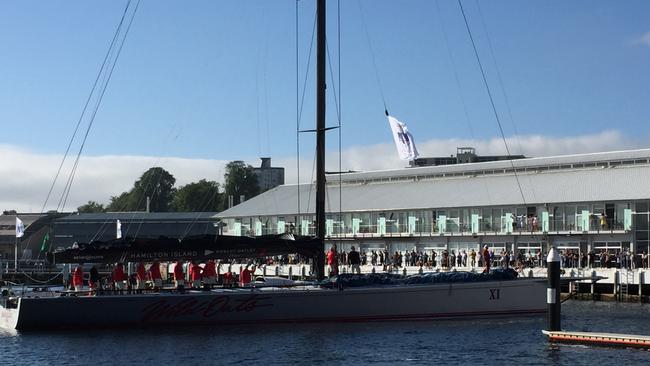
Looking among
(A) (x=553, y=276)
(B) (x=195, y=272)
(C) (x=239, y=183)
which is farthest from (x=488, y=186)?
(C) (x=239, y=183)

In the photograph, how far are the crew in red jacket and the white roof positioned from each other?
2647 cm

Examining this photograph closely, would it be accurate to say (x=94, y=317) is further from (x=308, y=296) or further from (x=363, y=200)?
(x=363, y=200)

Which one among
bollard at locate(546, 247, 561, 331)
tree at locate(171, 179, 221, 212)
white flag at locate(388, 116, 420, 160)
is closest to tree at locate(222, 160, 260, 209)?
tree at locate(171, 179, 221, 212)

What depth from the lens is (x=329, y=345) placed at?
3759 cm

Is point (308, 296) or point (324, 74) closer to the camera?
point (308, 296)

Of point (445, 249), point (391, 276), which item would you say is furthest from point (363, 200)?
point (391, 276)

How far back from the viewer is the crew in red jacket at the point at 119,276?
42531 mm

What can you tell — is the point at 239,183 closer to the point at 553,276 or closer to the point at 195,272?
the point at 195,272

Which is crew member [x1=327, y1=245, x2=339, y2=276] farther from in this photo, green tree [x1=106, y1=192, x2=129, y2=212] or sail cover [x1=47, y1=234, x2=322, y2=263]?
green tree [x1=106, y1=192, x2=129, y2=212]

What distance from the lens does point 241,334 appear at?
4084cm

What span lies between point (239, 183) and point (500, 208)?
91828mm

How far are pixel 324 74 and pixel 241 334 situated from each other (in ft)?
38.0

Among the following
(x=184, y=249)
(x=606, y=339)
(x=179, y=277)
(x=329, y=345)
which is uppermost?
(x=184, y=249)

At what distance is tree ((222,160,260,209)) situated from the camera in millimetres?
167750
